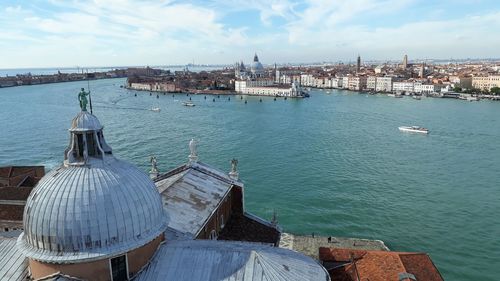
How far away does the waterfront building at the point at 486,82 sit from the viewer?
10056 cm

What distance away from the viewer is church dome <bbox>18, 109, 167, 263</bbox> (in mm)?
8398

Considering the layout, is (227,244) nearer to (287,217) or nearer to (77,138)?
(77,138)

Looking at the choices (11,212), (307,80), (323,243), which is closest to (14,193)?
(11,212)

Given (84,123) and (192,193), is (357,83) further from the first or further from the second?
(84,123)

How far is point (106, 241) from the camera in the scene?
28.0 ft

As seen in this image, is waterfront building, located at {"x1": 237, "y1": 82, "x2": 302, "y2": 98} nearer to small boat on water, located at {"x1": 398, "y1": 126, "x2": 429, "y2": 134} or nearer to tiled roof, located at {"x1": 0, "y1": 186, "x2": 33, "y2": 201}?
small boat on water, located at {"x1": 398, "y1": 126, "x2": 429, "y2": 134}

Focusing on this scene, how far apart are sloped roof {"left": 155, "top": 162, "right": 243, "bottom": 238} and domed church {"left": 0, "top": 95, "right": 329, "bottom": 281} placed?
2.24m

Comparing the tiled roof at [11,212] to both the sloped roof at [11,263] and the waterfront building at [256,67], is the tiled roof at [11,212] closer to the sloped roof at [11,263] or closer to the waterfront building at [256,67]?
the sloped roof at [11,263]

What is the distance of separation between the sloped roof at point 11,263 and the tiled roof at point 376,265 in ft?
31.3

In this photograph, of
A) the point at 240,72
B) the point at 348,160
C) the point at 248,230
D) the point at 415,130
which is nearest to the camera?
the point at 248,230

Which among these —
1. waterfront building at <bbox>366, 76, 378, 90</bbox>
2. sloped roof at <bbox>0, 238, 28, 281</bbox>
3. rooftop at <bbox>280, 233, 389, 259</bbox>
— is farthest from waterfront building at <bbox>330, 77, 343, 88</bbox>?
sloped roof at <bbox>0, 238, 28, 281</bbox>

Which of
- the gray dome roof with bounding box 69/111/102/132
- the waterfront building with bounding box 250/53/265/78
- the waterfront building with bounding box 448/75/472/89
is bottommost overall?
the waterfront building with bounding box 448/75/472/89

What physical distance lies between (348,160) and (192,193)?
961 inches

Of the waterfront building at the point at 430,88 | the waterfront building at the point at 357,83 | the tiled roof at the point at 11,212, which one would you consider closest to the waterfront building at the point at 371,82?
the waterfront building at the point at 357,83
